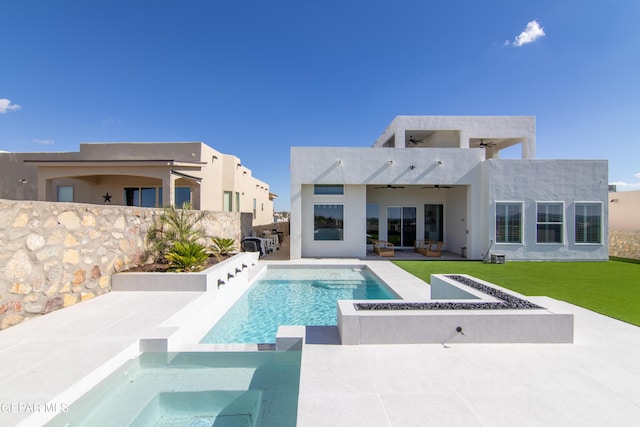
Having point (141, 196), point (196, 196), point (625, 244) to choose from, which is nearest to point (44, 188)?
point (141, 196)

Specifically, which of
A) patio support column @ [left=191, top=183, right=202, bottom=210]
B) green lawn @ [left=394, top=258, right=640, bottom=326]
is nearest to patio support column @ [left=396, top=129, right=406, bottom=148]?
green lawn @ [left=394, top=258, right=640, bottom=326]

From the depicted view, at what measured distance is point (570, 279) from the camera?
9117 mm

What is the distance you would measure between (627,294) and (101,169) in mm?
19866

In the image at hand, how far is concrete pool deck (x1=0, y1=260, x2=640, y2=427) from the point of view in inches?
98.0

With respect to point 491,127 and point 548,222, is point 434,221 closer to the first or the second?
point 548,222

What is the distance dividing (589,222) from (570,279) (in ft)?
21.3

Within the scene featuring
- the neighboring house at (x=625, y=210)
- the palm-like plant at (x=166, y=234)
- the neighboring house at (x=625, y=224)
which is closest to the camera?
the palm-like plant at (x=166, y=234)

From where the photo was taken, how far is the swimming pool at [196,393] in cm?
293

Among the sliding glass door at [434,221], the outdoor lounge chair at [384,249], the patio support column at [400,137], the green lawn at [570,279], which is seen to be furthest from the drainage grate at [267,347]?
the sliding glass door at [434,221]

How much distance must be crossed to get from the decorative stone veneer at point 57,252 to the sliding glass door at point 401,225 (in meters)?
13.5

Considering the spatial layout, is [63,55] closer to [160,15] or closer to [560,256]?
[160,15]

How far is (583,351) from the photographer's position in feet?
12.6

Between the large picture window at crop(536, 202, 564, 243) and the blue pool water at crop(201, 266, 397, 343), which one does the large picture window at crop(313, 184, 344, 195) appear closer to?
the blue pool water at crop(201, 266, 397, 343)

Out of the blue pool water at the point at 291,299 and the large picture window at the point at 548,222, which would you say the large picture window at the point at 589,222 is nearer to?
the large picture window at the point at 548,222
